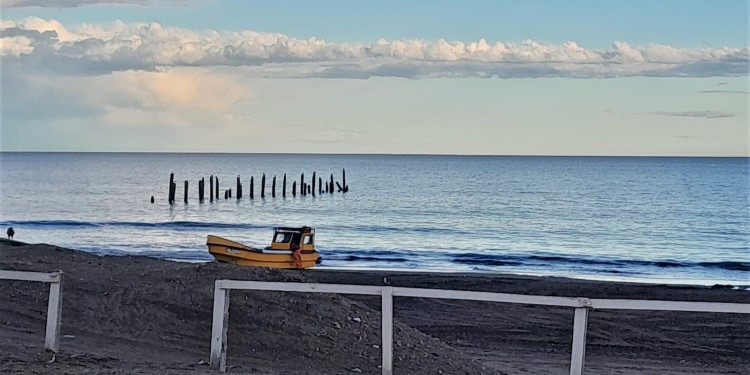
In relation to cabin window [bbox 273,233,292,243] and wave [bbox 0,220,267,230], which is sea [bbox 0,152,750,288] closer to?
wave [bbox 0,220,267,230]

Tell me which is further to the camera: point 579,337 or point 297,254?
point 297,254

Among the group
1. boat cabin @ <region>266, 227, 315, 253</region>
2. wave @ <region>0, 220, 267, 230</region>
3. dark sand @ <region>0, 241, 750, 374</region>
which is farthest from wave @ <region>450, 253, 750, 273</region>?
wave @ <region>0, 220, 267, 230</region>

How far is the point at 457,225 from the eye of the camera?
6009 cm

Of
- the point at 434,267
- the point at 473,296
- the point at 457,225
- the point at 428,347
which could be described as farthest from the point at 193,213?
the point at 473,296

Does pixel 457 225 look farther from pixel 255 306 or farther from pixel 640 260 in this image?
pixel 255 306

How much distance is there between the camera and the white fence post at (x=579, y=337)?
27.4 ft

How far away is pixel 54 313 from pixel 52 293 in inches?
7.7

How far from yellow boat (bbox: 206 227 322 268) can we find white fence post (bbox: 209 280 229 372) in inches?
706

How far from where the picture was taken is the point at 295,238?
1112 inches

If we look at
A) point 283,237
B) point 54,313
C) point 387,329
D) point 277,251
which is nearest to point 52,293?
point 54,313

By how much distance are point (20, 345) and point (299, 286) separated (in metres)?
3.34

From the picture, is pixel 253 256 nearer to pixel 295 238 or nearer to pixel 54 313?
pixel 295 238

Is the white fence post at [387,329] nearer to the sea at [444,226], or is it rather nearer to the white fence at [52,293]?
the white fence at [52,293]

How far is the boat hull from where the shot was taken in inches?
1080
